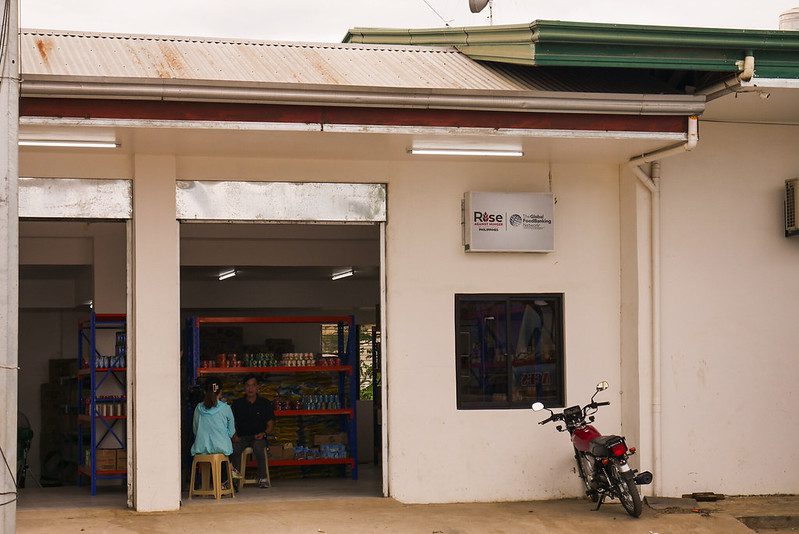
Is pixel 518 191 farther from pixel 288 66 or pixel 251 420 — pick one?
pixel 251 420

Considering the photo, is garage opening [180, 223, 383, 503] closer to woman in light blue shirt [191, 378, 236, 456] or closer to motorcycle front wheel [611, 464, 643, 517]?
woman in light blue shirt [191, 378, 236, 456]

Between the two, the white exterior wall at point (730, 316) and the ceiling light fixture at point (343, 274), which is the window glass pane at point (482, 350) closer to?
the white exterior wall at point (730, 316)

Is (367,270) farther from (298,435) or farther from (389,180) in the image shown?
(389,180)

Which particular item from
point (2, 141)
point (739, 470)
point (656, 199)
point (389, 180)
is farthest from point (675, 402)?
point (2, 141)

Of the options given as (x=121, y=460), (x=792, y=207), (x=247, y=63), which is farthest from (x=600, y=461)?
(x=121, y=460)

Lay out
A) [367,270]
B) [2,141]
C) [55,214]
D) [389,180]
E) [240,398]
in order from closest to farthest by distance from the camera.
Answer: [2,141]
[55,214]
[389,180]
[240,398]
[367,270]

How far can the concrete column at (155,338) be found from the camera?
11906mm

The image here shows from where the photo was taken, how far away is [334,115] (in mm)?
10938

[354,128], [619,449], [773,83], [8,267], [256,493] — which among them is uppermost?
[773,83]

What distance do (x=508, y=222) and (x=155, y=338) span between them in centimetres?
398

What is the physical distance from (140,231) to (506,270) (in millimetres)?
3973

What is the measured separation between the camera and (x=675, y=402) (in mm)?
12969

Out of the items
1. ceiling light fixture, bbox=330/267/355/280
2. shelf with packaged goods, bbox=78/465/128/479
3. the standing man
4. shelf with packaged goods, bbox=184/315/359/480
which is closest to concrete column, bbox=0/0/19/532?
shelf with packaged goods, bbox=78/465/128/479

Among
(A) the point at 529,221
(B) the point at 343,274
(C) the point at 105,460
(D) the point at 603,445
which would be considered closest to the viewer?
(D) the point at 603,445
